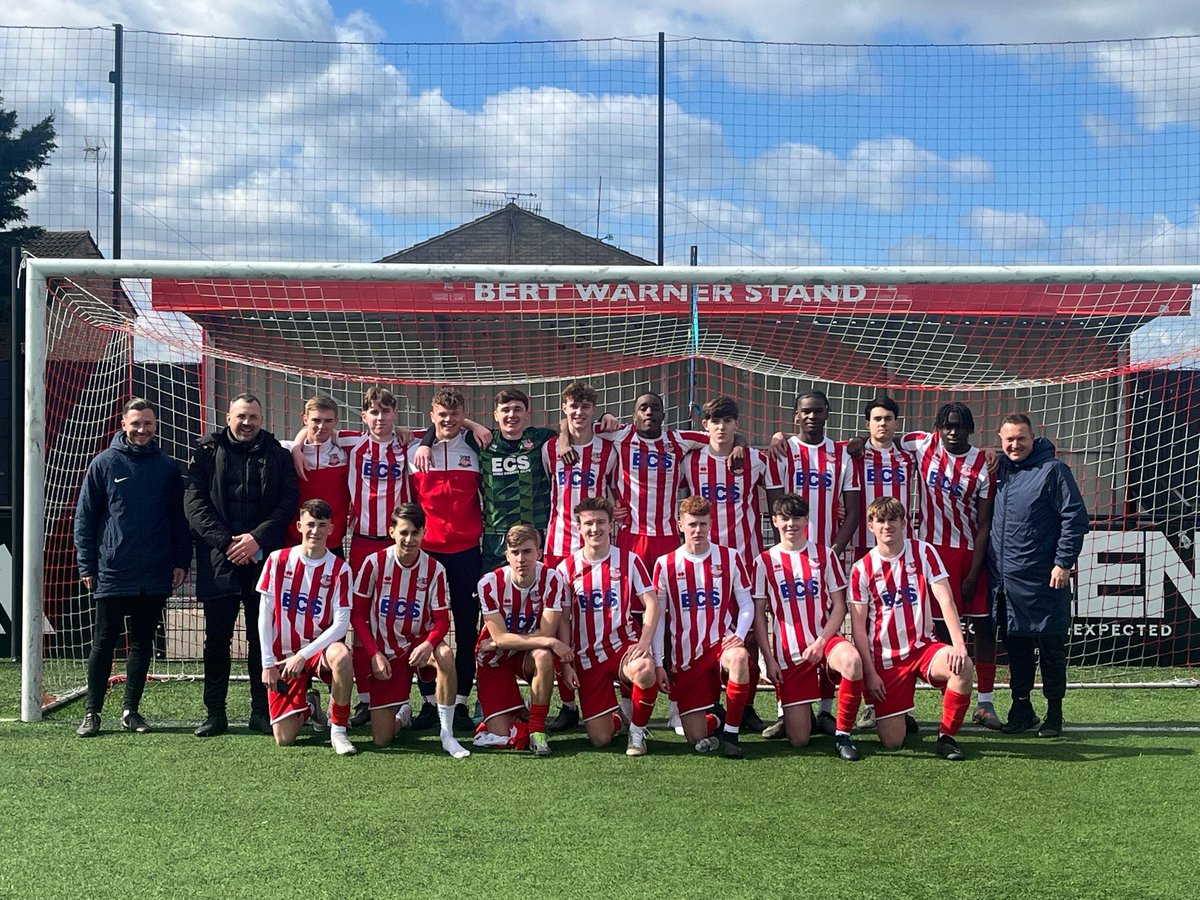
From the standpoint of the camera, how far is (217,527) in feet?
14.3

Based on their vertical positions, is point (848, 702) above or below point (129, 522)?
below

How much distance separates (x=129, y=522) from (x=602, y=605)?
187 cm

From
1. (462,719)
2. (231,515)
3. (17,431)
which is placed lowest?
(462,719)

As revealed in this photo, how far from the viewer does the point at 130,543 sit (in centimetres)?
445

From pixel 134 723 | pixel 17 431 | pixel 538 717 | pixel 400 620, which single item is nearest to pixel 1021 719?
pixel 538 717

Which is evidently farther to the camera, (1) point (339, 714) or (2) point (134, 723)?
(2) point (134, 723)

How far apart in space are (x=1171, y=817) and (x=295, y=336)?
561 cm

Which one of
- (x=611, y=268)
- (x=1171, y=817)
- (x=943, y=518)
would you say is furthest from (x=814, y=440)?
(x=1171, y=817)

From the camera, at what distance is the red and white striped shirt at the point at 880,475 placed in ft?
15.5

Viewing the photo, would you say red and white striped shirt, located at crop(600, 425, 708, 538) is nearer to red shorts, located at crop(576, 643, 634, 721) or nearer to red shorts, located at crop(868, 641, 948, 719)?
red shorts, located at crop(576, 643, 634, 721)

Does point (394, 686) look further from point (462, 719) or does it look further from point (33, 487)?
point (33, 487)

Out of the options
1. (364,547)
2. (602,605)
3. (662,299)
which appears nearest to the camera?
(602,605)

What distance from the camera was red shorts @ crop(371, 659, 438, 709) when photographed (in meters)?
4.25

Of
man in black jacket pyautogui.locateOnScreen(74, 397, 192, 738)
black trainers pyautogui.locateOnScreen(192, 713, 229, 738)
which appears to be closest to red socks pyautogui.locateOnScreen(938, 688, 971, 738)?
black trainers pyautogui.locateOnScreen(192, 713, 229, 738)
